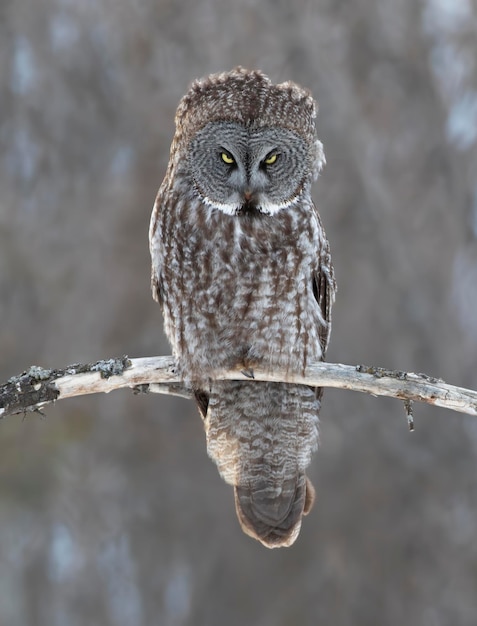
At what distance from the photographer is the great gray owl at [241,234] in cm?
322

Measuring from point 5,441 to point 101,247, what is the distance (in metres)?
1.81

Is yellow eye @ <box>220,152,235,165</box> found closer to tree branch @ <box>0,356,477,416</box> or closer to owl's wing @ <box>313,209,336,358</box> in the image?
owl's wing @ <box>313,209,336,358</box>

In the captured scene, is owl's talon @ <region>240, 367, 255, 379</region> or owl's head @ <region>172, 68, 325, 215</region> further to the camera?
owl's talon @ <region>240, 367, 255, 379</region>

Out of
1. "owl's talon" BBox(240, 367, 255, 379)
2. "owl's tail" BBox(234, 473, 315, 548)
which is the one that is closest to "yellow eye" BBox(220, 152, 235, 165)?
"owl's talon" BBox(240, 367, 255, 379)

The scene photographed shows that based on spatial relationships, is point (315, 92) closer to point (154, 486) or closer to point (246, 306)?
point (154, 486)

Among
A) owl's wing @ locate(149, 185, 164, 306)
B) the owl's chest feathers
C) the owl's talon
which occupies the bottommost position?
the owl's talon

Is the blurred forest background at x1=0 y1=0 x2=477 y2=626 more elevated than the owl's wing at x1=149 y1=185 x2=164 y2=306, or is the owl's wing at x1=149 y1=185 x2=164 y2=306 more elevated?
the blurred forest background at x1=0 y1=0 x2=477 y2=626

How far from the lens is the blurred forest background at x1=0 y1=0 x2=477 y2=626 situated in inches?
260

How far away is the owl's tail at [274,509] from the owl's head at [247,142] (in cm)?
129

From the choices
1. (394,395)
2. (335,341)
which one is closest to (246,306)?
(394,395)

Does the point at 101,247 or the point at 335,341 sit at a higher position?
the point at 101,247

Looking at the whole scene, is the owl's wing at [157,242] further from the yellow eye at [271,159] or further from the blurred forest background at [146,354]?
the blurred forest background at [146,354]

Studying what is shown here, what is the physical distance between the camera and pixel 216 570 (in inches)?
261

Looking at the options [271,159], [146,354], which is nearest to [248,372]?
[271,159]
